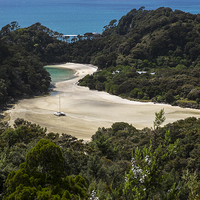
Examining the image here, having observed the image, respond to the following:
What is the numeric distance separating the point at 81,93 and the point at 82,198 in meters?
38.7

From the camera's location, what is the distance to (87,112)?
3422cm

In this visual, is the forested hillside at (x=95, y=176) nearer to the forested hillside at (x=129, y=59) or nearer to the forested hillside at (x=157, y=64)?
the forested hillside at (x=129, y=59)

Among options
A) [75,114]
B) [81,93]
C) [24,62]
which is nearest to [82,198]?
[75,114]

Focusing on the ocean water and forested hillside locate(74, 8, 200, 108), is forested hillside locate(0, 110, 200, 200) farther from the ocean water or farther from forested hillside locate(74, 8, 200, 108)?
the ocean water

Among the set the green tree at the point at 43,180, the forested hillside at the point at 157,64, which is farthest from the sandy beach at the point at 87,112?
the green tree at the point at 43,180

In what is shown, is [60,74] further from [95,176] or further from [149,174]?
[149,174]

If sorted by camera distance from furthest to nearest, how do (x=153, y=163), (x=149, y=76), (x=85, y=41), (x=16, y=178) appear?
(x=85, y=41) → (x=149, y=76) → (x=16, y=178) → (x=153, y=163)

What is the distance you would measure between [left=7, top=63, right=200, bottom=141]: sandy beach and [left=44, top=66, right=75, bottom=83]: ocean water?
19.2 m

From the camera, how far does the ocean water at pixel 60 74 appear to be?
2513 inches

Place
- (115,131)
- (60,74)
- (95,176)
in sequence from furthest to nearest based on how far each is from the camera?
(60,74) → (115,131) → (95,176)

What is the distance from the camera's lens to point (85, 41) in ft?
312

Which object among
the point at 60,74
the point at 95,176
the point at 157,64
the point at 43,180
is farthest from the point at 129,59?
the point at 43,180

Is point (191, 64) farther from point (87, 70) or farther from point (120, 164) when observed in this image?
point (120, 164)

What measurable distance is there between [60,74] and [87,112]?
1497 inches
